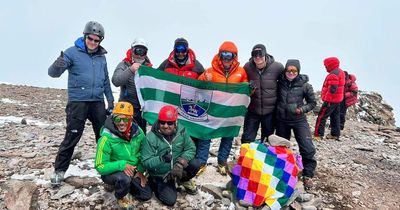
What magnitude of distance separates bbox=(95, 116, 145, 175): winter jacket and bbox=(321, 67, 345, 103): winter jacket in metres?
8.21

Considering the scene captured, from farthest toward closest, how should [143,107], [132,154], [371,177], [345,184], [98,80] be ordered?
1. [371,177]
2. [345,184]
3. [143,107]
4. [98,80]
5. [132,154]

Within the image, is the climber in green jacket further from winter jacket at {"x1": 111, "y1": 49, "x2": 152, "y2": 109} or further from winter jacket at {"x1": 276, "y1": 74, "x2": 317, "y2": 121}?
winter jacket at {"x1": 276, "y1": 74, "x2": 317, "y2": 121}

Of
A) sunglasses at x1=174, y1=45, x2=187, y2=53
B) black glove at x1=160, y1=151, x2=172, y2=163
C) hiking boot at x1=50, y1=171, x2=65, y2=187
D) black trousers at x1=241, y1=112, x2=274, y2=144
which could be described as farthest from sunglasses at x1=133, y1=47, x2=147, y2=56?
hiking boot at x1=50, y1=171, x2=65, y2=187

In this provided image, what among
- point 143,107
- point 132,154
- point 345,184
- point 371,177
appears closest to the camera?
point 132,154

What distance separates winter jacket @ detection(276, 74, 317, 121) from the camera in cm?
747

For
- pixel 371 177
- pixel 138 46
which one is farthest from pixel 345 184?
pixel 138 46

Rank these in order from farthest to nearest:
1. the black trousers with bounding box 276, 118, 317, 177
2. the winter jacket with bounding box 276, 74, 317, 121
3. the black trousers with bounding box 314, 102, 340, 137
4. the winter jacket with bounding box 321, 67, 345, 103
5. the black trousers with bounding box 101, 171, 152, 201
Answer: the black trousers with bounding box 314, 102, 340, 137
the winter jacket with bounding box 321, 67, 345, 103
the black trousers with bounding box 276, 118, 317, 177
the winter jacket with bounding box 276, 74, 317, 121
the black trousers with bounding box 101, 171, 152, 201

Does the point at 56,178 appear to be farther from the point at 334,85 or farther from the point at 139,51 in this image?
the point at 334,85

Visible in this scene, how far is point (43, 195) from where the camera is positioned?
21.7 ft

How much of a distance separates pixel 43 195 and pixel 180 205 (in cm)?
274

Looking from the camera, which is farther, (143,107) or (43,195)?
(143,107)

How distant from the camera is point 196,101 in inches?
313

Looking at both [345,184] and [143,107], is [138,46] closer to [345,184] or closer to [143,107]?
[143,107]

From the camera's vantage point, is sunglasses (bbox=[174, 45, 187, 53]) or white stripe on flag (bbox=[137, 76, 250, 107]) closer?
sunglasses (bbox=[174, 45, 187, 53])
